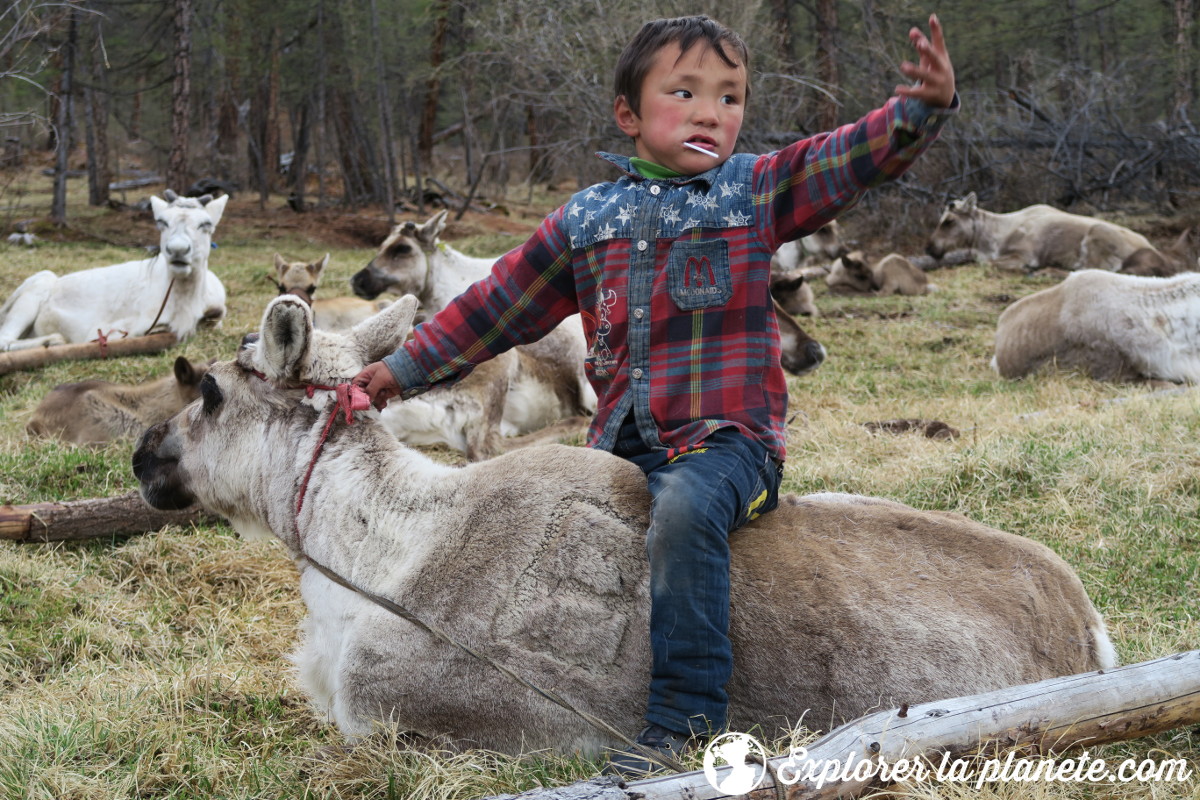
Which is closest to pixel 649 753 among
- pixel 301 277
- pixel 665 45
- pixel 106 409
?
pixel 665 45

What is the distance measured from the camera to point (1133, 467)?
229 inches

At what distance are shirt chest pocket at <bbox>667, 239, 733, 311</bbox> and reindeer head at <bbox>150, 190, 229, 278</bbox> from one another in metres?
9.64

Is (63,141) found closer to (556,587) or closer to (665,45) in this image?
(665,45)

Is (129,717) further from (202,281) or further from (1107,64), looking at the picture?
(1107,64)

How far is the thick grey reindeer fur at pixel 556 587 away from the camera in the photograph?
2791 millimetres

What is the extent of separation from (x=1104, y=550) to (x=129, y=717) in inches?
165

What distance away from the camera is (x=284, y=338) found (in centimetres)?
311

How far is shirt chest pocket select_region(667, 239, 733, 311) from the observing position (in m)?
2.96

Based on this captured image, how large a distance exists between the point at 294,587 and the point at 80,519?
1.31 m

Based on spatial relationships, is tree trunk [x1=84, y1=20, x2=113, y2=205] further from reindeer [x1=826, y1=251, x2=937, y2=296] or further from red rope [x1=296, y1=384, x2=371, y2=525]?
red rope [x1=296, y1=384, x2=371, y2=525]

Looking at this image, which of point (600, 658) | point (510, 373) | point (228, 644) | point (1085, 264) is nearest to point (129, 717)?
point (228, 644)

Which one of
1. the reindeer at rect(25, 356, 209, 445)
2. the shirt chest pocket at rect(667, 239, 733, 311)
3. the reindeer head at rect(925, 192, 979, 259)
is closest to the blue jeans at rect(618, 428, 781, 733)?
the shirt chest pocket at rect(667, 239, 733, 311)

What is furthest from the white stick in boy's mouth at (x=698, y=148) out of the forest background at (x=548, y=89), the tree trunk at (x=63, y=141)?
the tree trunk at (x=63, y=141)

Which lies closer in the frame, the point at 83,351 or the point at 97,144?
the point at 83,351
